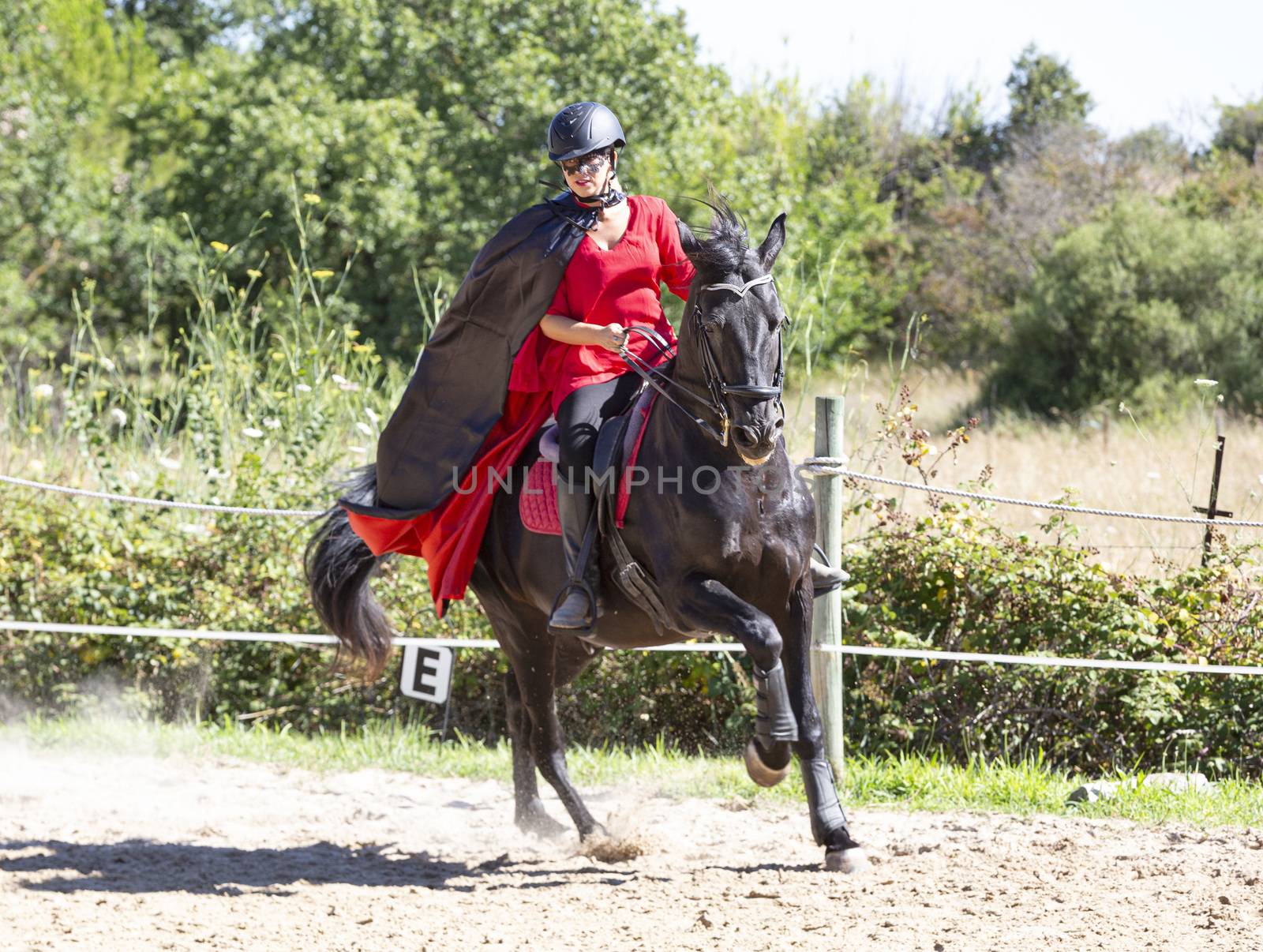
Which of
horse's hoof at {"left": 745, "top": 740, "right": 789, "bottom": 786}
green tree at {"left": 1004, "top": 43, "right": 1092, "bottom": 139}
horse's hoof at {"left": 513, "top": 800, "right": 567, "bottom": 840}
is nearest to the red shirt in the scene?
horse's hoof at {"left": 745, "top": 740, "right": 789, "bottom": 786}

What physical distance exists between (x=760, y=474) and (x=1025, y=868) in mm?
1707

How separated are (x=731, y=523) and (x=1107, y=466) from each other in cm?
772

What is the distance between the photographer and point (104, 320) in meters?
23.6

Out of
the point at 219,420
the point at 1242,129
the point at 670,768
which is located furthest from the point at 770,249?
the point at 1242,129

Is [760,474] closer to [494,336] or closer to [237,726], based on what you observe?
[494,336]

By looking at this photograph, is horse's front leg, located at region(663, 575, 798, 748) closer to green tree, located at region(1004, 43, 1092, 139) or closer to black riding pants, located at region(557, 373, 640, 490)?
black riding pants, located at region(557, 373, 640, 490)

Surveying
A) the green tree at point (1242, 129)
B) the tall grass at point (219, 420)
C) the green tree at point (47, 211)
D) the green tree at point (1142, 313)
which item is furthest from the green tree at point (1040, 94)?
the tall grass at point (219, 420)

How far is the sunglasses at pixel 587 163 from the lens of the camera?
15.5 ft

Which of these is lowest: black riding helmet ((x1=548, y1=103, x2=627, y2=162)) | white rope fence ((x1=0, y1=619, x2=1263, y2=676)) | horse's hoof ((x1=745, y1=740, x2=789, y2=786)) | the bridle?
horse's hoof ((x1=745, y1=740, x2=789, y2=786))

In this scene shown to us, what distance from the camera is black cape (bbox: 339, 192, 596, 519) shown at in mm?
4887

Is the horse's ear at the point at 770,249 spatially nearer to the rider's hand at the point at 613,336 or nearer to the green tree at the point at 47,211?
the rider's hand at the point at 613,336

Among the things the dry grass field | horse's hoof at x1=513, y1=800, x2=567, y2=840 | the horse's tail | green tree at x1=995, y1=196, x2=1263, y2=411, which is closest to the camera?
horse's hoof at x1=513, y1=800, x2=567, y2=840

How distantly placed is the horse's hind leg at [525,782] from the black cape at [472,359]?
0.98 m

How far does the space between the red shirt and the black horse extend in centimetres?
39
